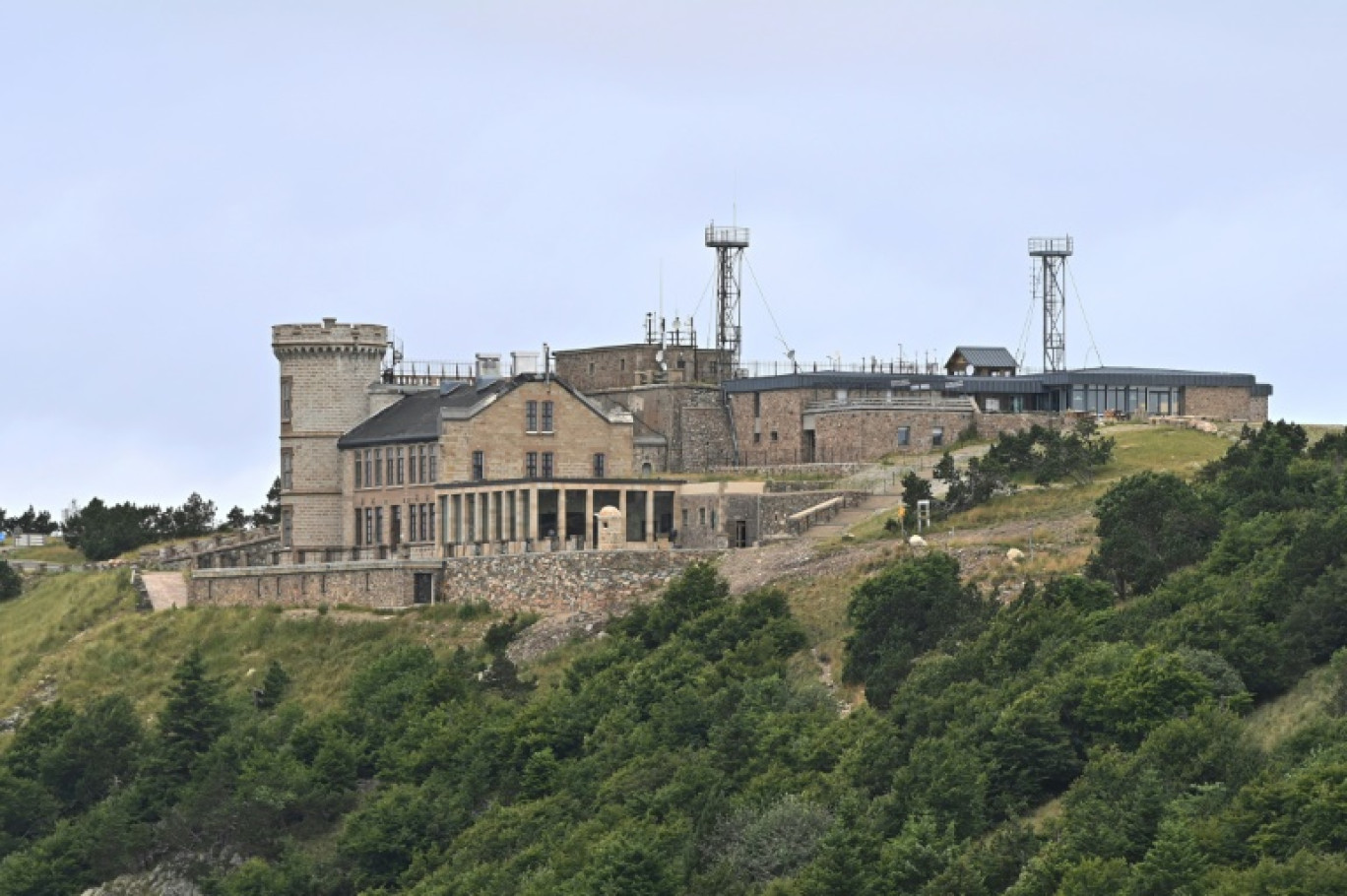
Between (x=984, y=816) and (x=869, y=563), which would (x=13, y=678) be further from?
(x=984, y=816)

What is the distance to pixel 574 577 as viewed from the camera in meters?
113

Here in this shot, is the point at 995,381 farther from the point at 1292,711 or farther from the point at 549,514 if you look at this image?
the point at 1292,711

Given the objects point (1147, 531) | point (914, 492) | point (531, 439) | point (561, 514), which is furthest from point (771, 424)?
point (1147, 531)

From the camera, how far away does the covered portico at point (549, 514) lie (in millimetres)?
115188

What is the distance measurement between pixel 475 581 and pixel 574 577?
4.09m

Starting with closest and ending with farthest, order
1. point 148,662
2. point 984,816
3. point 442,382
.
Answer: point 984,816
point 148,662
point 442,382

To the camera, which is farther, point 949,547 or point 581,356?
point 581,356

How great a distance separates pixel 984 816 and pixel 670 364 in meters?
50.9

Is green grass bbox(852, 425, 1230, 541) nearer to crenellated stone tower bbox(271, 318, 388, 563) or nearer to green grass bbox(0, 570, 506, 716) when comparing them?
green grass bbox(0, 570, 506, 716)

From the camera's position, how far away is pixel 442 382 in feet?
420

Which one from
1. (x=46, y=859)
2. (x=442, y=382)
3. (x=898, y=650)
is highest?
(x=442, y=382)

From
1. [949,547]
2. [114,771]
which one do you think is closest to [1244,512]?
[949,547]

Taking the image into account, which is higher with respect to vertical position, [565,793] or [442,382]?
[442,382]

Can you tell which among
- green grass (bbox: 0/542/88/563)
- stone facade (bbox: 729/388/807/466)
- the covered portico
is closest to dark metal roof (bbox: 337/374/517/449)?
the covered portico
